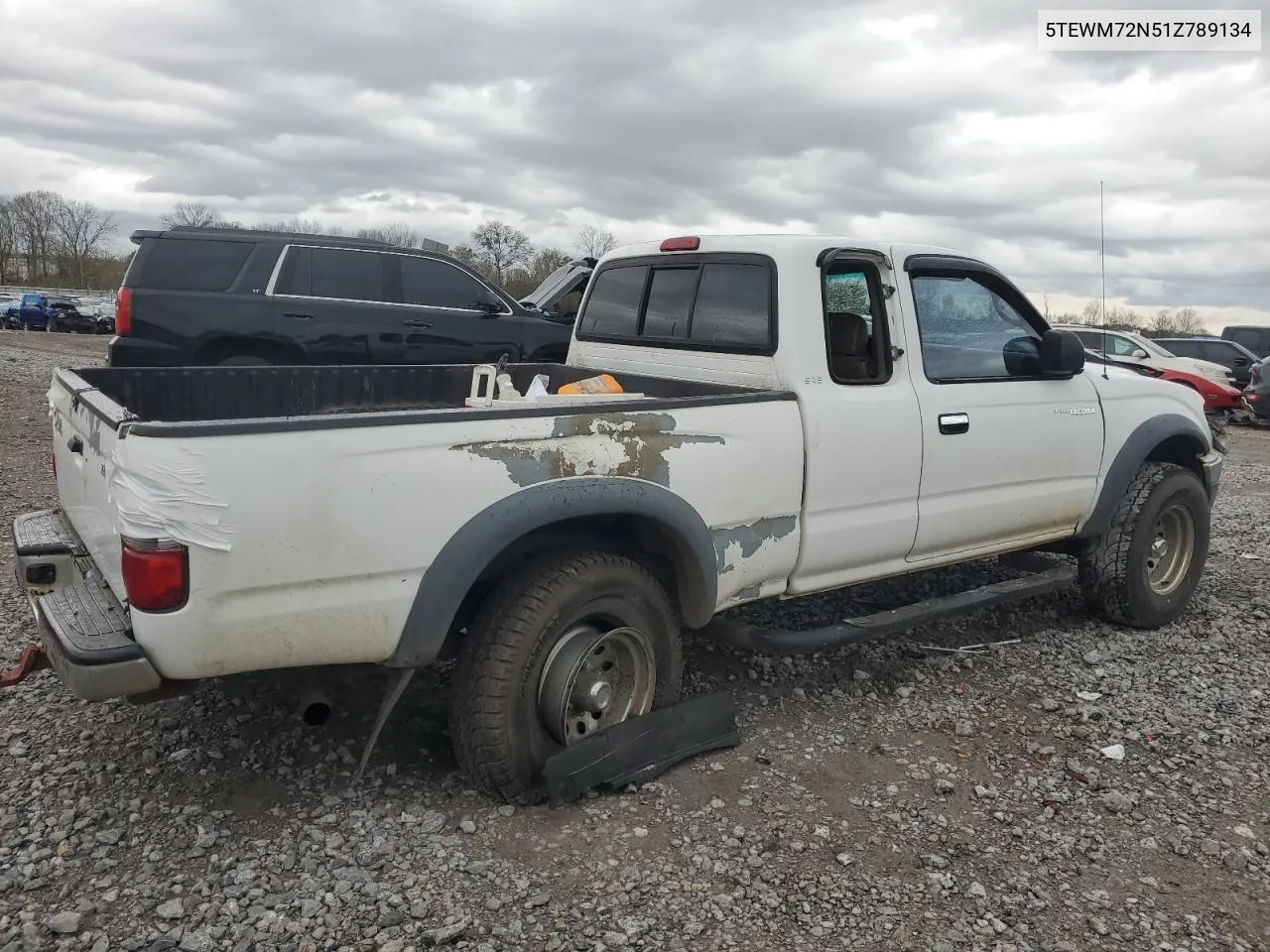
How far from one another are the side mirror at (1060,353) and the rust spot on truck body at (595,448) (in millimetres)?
1934

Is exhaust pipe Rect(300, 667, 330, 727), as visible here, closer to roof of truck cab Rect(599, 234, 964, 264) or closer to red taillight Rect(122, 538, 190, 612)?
red taillight Rect(122, 538, 190, 612)

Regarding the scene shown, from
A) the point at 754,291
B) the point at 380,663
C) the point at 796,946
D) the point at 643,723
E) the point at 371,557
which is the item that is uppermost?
the point at 754,291

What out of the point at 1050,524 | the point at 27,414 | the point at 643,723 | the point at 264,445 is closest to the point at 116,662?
the point at 264,445

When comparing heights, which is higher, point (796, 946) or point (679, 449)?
point (679, 449)

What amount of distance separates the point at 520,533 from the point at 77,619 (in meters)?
1.27

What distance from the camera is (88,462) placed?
10.3 ft

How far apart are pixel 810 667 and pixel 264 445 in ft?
9.15

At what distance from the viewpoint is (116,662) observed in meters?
2.59

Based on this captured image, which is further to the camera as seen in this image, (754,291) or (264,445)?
(754,291)

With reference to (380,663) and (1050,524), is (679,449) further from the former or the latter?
(1050,524)

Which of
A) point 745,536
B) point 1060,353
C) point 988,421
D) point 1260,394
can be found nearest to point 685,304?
point 745,536

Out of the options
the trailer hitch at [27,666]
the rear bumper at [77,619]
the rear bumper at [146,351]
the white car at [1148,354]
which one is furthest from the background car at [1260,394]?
the trailer hitch at [27,666]

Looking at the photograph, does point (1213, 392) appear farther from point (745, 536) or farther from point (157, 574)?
point (157, 574)

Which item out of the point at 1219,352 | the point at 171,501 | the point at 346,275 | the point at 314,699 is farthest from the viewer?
the point at 1219,352
